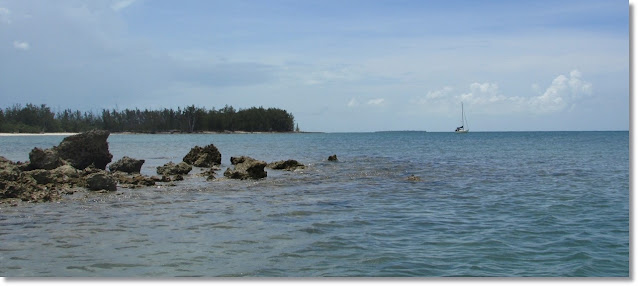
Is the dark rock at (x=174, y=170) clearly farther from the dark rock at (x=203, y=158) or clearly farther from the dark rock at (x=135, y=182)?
the dark rock at (x=203, y=158)

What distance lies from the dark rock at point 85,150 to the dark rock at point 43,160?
2176 millimetres

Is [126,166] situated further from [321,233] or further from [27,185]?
[321,233]

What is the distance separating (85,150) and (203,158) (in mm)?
7992

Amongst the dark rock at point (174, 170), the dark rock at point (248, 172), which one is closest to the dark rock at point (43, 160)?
the dark rock at point (174, 170)

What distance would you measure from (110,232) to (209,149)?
914 inches

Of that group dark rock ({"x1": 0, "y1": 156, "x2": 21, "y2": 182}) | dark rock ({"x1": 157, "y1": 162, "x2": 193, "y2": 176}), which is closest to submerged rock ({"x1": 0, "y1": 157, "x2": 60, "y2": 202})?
dark rock ({"x1": 0, "y1": 156, "x2": 21, "y2": 182})

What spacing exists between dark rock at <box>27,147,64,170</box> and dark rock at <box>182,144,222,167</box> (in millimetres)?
10189

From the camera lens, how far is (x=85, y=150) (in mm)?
25375

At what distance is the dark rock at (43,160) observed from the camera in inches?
862

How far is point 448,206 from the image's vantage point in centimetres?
1458

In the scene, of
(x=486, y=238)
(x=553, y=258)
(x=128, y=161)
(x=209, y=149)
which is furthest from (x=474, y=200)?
(x=209, y=149)

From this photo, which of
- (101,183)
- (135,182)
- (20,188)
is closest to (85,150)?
(135,182)

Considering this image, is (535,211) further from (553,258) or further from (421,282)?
(421,282)

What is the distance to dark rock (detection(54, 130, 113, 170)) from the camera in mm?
24797
